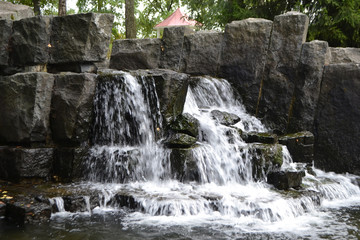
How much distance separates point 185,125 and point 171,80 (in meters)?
0.96

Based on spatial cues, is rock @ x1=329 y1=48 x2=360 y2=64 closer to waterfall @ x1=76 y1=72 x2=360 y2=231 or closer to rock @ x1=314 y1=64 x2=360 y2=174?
rock @ x1=314 y1=64 x2=360 y2=174

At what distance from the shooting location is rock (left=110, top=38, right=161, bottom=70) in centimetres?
1040

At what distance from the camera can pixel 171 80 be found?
7.78 m

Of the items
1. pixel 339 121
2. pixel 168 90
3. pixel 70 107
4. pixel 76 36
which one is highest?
pixel 76 36

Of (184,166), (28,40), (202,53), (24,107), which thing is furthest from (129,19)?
(184,166)

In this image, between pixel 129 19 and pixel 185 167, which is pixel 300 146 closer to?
pixel 185 167

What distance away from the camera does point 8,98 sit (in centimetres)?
730

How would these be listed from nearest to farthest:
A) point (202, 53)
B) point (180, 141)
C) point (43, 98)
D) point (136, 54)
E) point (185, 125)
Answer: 1. point (180, 141)
2. point (43, 98)
3. point (185, 125)
4. point (136, 54)
5. point (202, 53)

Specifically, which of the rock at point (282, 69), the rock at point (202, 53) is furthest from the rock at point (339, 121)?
the rock at point (202, 53)

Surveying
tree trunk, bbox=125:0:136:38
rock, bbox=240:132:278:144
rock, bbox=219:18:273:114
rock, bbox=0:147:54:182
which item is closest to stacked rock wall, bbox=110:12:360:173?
rock, bbox=219:18:273:114

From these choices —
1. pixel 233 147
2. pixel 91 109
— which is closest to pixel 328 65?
pixel 233 147

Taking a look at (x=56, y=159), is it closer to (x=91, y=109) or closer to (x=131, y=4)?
(x=91, y=109)

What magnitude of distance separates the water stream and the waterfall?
16mm

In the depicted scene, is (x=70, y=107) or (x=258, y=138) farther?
(x=258, y=138)
